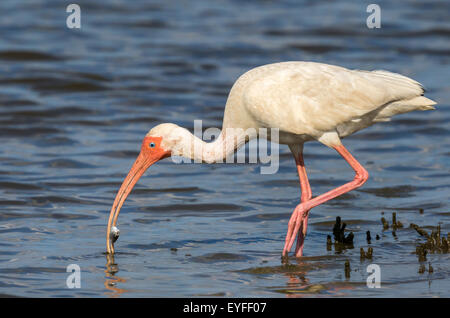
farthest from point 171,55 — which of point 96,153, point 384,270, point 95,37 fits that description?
point 384,270

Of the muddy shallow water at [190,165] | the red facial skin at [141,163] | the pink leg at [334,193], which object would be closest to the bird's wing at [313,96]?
the pink leg at [334,193]

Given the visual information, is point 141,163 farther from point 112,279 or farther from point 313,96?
point 313,96

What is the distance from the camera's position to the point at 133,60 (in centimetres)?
2255

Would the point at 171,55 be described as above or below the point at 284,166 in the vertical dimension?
above

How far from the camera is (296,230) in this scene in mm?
9969

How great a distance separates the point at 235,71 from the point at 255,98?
11.8m

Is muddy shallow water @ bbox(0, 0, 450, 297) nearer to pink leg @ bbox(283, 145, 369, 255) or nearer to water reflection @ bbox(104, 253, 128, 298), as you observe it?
water reflection @ bbox(104, 253, 128, 298)

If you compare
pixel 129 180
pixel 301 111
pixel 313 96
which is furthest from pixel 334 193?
pixel 129 180

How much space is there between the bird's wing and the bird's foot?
90cm

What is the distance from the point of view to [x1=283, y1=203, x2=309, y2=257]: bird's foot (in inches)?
385

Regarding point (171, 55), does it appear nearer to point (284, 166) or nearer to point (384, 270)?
point (284, 166)

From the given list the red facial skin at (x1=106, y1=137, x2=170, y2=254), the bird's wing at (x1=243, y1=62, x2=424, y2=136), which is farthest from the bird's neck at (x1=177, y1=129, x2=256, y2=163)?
the bird's wing at (x1=243, y1=62, x2=424, y2=136)

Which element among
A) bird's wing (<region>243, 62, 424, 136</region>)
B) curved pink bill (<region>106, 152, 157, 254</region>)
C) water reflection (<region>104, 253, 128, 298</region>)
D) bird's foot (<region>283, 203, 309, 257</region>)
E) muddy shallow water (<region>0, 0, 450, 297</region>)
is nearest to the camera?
water reflection (<region>104, 253, 128, 298</region>)

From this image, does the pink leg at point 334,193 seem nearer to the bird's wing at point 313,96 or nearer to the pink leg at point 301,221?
the pink leg at point 301,221
